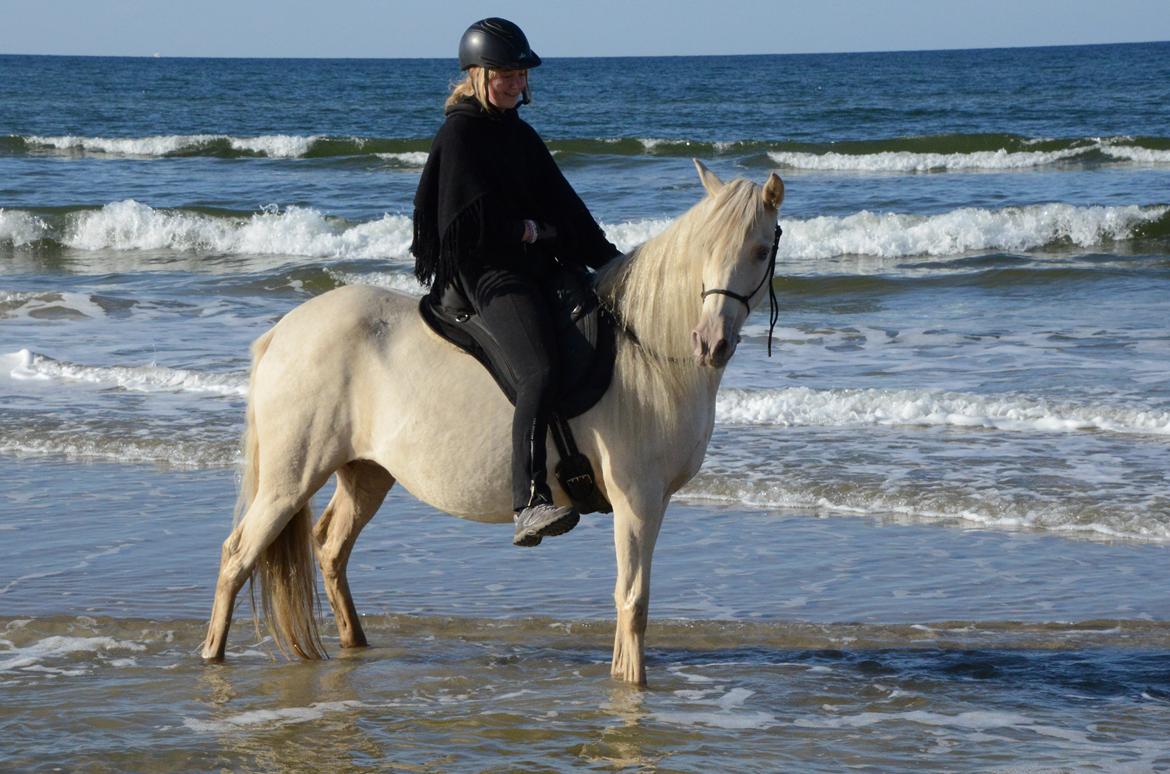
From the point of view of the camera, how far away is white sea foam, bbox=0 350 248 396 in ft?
31.7

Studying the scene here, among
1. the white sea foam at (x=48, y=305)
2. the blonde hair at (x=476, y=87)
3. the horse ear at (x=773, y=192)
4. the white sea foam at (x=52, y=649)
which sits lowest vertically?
the white sea foam at (x=52, y=649)

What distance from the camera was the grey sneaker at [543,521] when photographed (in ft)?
13.6

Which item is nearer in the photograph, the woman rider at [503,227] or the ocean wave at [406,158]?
the woman rider at [503,227]

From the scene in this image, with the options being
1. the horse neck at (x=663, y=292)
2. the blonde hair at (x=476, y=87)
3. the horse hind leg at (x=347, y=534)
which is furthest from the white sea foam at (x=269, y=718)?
the blonde hair at (x=476, y=87)

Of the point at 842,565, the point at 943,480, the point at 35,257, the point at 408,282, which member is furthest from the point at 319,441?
the point at 35,257

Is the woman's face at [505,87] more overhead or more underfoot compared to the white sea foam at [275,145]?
more overhead

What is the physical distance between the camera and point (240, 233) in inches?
786

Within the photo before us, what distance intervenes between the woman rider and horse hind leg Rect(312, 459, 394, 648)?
87 cm

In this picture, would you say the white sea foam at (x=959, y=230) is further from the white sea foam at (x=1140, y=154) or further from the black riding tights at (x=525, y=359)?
the black riding tights at (x=525, y=359)

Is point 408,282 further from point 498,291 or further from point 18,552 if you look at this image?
point 498,291

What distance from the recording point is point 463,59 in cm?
420

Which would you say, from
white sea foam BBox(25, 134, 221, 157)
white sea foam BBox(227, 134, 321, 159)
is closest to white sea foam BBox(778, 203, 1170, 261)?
white sea foam BBox(227, 134, 321, 159)

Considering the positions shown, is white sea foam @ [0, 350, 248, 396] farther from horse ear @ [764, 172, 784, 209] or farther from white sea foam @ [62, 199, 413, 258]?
white sea foam @ [62, 199, 413, 258]

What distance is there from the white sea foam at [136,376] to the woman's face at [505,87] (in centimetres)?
562
